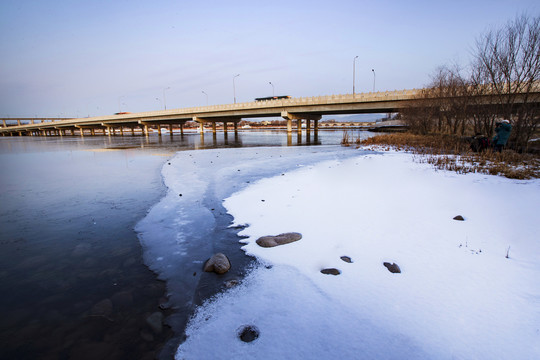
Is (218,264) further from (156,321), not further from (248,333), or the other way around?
(248,333)

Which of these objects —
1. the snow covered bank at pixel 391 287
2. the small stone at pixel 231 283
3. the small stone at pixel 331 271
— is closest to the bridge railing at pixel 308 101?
the snow covered bank at pixel 391 287

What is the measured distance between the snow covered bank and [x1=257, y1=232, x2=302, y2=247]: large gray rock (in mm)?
129

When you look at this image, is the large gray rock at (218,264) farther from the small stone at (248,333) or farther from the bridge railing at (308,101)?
the bridge railing at (308,101)

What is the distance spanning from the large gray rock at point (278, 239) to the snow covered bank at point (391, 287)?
5.1 inches

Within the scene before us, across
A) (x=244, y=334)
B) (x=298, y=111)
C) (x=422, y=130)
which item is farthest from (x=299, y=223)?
(x=298, y=111)

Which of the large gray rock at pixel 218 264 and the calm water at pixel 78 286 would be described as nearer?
the calm water at pixel 78 286

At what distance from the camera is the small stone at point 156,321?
2830 millimetres

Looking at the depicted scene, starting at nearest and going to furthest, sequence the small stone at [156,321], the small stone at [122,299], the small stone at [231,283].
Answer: the small stone at [156,321] → the small stone at [122,299] → the small stone at [231,283]

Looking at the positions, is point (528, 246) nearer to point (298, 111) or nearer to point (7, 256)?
point (7, 256)

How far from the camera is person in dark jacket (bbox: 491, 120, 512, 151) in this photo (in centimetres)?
1132

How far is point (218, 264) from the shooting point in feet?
13.3

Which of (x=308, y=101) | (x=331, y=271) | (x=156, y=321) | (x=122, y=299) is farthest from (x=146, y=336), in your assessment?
(x=308, y=101)

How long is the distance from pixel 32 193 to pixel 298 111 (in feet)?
144

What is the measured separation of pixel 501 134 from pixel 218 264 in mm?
14884
